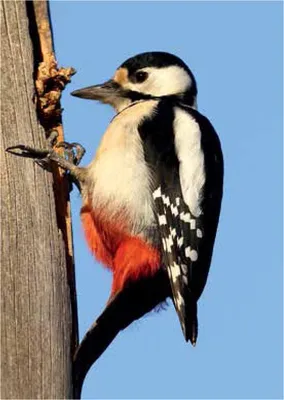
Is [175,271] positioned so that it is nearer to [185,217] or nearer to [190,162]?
[185,217]

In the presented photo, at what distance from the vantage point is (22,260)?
2.97 meters

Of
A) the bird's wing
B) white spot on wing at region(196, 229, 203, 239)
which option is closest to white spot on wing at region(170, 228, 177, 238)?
the bird's wing

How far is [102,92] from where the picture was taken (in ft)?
13.8

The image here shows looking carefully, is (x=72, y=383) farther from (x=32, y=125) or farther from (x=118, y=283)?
(x=32, y=125)

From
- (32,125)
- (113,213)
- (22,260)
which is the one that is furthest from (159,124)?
(22,260)

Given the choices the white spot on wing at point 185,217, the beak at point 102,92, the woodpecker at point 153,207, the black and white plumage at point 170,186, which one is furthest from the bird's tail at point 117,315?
the beak at point 102,92

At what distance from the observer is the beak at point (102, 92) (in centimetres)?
419

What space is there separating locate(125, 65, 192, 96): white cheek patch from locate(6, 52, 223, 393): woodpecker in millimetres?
333

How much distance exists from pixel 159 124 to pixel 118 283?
0.70 m

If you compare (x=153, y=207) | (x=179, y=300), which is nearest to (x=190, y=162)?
(x=153, y=207)

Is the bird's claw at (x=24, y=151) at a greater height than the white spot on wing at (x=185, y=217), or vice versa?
the bird's claw at (x=24, y=151)

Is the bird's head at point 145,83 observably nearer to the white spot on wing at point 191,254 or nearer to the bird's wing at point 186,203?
the bird's wing at point 186,203

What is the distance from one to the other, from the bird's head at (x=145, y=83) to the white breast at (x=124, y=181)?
46 centimetres

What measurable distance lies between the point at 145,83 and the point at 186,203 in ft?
2.82
